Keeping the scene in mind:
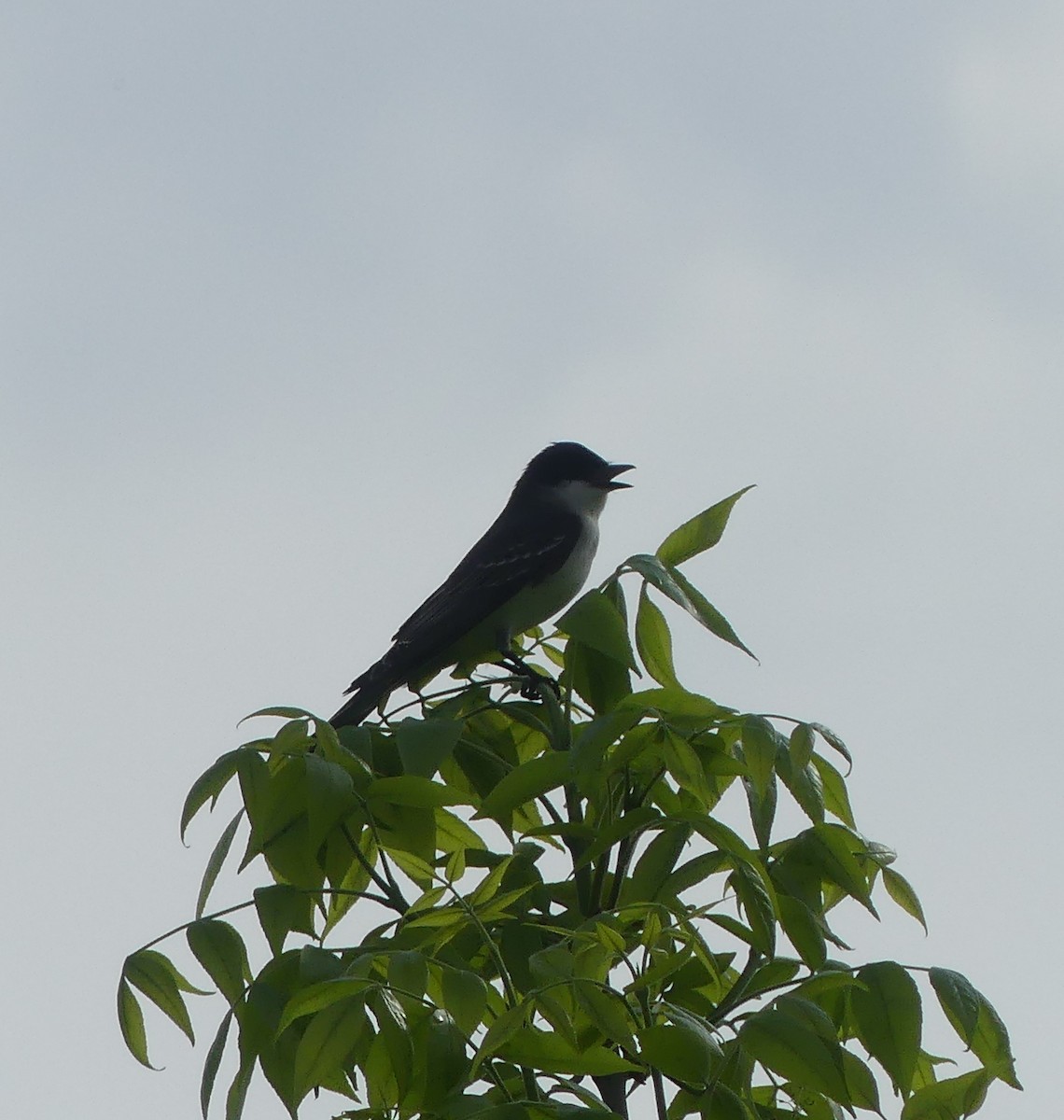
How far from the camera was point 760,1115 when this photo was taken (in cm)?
388

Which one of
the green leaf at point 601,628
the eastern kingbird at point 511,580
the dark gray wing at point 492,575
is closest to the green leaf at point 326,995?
the green leaf at point 601,628

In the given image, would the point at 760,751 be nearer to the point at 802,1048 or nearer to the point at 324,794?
the point at 802,1048

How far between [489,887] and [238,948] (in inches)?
23.2

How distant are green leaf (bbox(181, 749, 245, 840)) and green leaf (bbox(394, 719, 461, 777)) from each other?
1.28 ft

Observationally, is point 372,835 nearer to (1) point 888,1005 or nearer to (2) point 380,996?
(2) point 380,996

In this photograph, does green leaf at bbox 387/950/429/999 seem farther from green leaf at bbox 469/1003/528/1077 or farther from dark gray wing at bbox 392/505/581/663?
dark gray wing at bbox 392/505/581/663

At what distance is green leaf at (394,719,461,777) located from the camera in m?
3.89

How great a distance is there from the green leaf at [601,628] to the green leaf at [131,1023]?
1.34m

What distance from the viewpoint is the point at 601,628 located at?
4016mm

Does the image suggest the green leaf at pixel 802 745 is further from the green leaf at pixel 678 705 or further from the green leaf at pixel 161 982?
the green leaf at pixel 161 982

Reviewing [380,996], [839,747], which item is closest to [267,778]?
[380,996]

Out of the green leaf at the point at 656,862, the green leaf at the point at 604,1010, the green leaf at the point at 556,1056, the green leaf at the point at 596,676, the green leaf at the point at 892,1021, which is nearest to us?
the green leaf at the point at 604,1010

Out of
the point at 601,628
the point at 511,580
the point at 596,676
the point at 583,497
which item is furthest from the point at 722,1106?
the point at 583,497

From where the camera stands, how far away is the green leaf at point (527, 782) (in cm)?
376
